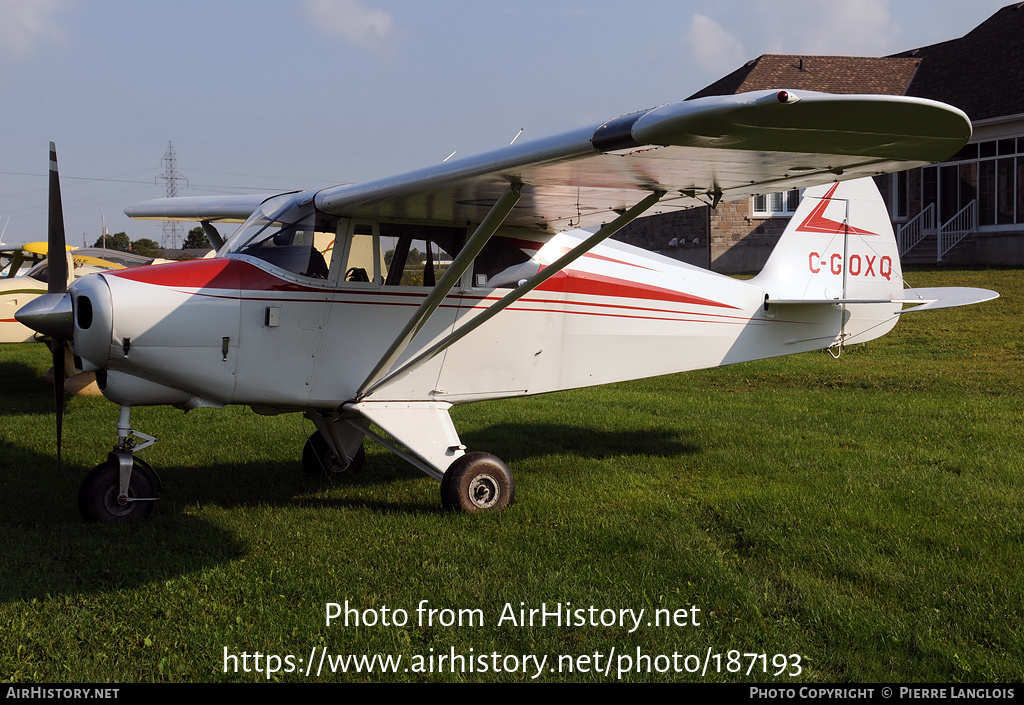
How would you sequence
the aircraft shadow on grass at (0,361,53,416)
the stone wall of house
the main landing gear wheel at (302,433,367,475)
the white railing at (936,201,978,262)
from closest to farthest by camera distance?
the main landing gear wheel at (302,433,367,475) < the aircraft shadow on grass at (0,361,53,416) < the white railing at (936,201,978,262) < the stone wall of house

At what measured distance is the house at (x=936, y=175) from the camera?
24547 millimetres

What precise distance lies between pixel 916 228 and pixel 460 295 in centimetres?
2449

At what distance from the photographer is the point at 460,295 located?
6.56 metres

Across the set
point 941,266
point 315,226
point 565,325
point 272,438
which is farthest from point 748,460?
point 941,266

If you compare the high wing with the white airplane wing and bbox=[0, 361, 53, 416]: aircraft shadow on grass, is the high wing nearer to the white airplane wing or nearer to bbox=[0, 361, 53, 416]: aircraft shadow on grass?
the white airplane wing

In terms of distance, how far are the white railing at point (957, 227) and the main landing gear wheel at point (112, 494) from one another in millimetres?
24466

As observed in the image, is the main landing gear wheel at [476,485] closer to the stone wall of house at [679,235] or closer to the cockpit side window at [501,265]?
the cockpit side window at [501,265]

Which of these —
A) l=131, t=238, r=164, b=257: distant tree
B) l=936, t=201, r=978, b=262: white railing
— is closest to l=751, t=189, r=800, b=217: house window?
l=936, t=201, r=978, b=262: white railing

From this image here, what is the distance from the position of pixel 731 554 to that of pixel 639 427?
14.8ft

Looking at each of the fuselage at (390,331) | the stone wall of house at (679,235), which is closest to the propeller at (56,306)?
the fuselage at (390,331)

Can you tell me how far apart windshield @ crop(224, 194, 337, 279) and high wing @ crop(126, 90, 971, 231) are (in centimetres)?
18

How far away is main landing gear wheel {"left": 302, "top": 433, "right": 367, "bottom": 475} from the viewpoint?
7.51 m

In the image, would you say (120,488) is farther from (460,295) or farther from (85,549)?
(460,295)

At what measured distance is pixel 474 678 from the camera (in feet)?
12.0
